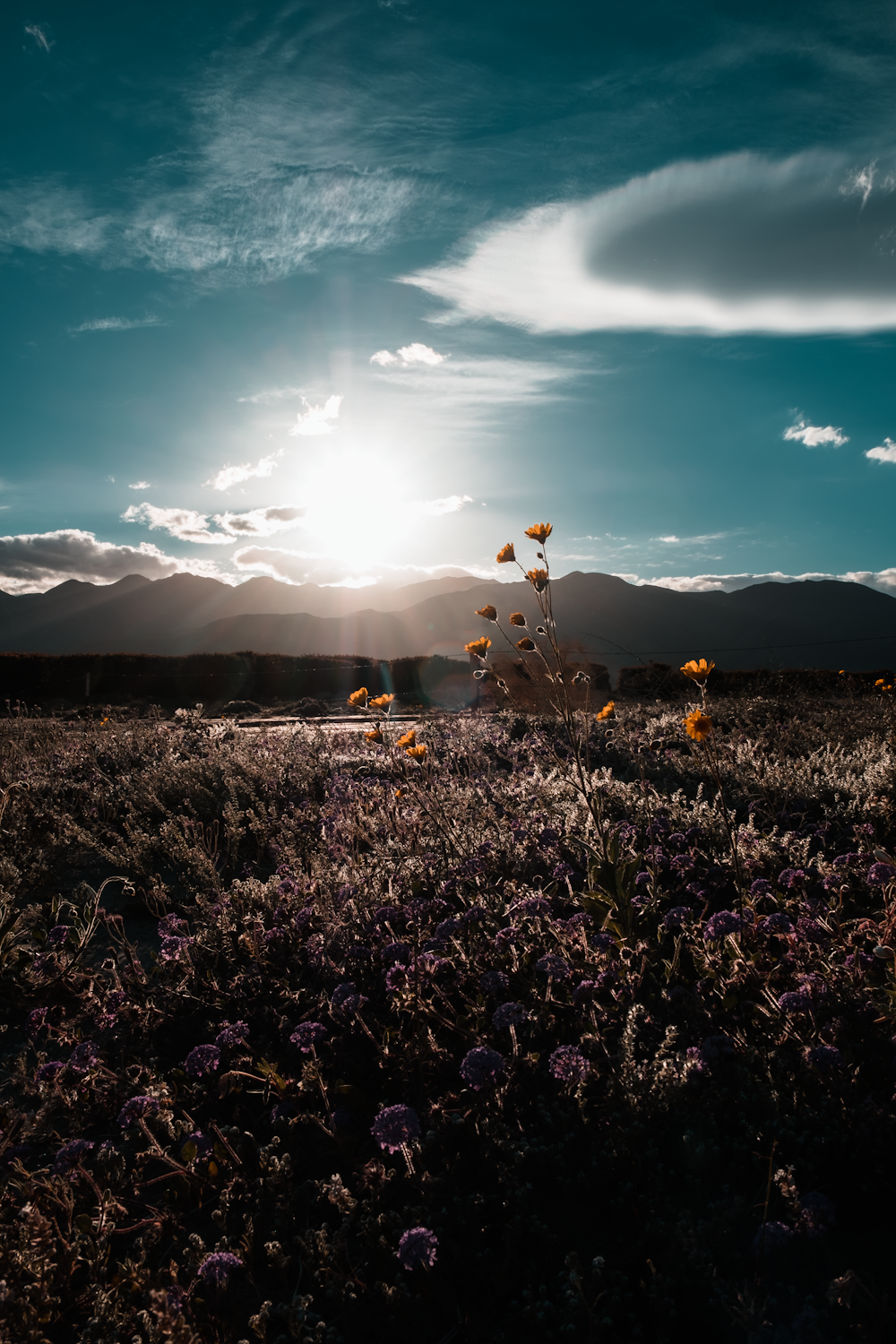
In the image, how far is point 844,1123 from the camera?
Result: 1.89m

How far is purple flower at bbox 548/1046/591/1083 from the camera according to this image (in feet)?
6.52

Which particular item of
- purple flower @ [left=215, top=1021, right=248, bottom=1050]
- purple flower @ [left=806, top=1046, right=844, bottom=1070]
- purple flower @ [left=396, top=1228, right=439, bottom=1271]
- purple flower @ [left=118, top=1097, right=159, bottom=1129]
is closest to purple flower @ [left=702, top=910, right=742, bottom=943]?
purple flower @ [left=806, top=1046, right=844, bottom=1070]

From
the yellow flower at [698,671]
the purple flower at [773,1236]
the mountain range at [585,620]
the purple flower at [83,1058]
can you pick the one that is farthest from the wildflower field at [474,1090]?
the mountain range at [585,620]

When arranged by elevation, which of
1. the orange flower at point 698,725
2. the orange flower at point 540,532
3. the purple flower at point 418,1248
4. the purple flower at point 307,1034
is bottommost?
the purple flower at point 418,1248

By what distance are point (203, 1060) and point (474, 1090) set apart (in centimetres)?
92

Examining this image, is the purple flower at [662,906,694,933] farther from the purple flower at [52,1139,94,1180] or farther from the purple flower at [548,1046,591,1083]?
the purple flower at [52,1139,94,1180]

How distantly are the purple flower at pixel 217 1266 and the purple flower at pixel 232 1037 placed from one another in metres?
0.78

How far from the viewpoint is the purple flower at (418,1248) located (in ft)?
5.19

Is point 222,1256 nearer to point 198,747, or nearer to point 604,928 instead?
point 604,928

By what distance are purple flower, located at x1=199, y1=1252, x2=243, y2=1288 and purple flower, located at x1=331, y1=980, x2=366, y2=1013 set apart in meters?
0.77

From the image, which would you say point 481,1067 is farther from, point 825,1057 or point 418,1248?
point 825,1057

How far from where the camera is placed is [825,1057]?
192cm

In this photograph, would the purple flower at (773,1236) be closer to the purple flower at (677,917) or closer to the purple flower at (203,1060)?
the purple flower at (677,917)

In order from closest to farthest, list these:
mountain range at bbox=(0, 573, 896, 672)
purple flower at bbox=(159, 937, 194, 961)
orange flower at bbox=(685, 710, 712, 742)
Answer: orange flower at bbox=(685, 710, 712, 742) → purple flower at bbox=(159, 937, 194, 961) → mountain range at bbox=(0, 573, 896, 672)
